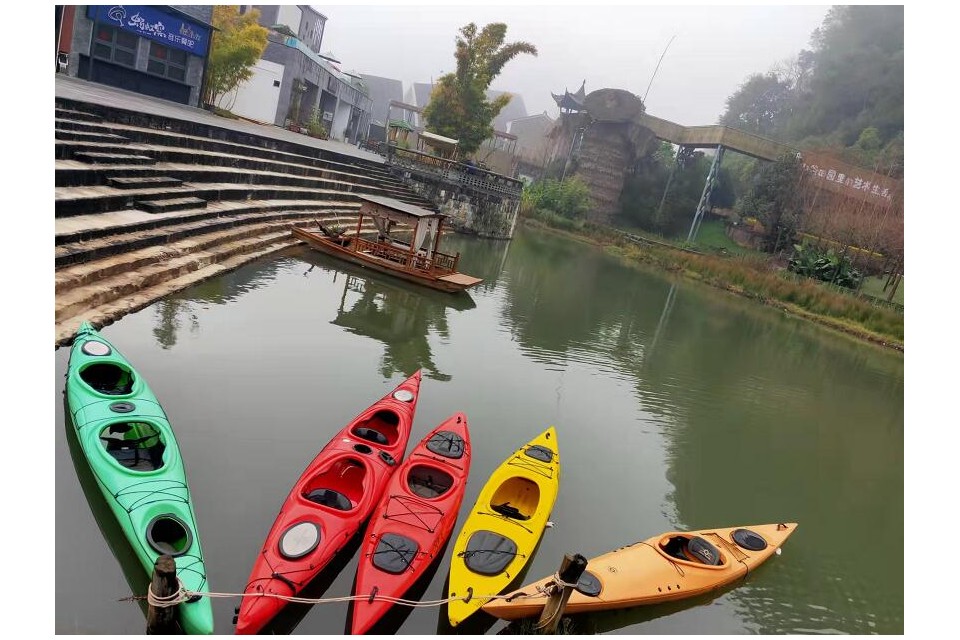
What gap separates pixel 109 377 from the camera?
625cm

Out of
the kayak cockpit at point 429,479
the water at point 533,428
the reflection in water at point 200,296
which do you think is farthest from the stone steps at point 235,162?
the kayak cockpit at point 429,479

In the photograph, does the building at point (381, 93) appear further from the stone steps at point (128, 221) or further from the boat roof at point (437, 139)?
the stone steps at point (128, 221)

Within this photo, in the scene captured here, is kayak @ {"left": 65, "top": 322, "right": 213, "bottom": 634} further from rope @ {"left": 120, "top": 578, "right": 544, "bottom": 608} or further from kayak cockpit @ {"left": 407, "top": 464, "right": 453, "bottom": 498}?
kayak cockpit @ {"left": 407, "top": 464, "right": 453, "bottom": 498}

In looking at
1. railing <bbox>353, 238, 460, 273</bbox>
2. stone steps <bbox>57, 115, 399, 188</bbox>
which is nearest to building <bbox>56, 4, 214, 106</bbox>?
stone steps <bbox>57, 115, 399, 188</bbox>

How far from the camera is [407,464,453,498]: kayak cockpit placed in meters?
5.93

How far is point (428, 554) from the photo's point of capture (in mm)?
4816

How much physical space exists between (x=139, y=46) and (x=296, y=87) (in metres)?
10.2

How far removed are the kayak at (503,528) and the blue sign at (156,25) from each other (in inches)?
763

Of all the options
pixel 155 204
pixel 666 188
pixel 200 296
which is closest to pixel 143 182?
pixel 155 204

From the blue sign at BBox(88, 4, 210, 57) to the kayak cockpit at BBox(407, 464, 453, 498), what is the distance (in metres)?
19.3

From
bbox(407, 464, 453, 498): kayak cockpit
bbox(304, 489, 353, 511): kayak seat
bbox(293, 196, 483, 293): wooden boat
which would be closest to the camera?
bbox(304, 489, 353, 511): kayak seat

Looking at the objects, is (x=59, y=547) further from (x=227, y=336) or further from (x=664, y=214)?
(x=664, y=214)

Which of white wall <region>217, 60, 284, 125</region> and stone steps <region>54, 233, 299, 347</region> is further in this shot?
white wall <region>217, 60, 284, 125</region>

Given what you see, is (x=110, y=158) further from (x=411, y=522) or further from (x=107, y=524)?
(x=411, y=522)
